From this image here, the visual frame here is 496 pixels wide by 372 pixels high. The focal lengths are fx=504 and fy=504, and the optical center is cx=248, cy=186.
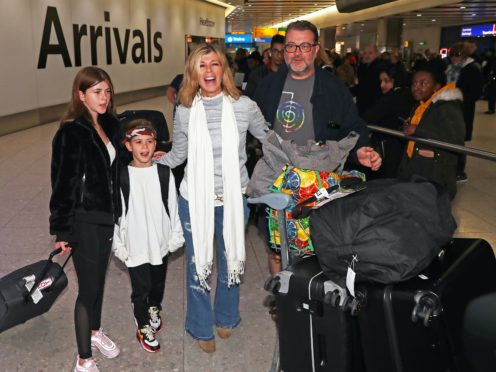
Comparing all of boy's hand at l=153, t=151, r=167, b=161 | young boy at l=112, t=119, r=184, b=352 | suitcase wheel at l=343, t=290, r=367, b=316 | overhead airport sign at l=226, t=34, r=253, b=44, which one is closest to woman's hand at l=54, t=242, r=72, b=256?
young boy at l=112, t=119, r=184, b=352

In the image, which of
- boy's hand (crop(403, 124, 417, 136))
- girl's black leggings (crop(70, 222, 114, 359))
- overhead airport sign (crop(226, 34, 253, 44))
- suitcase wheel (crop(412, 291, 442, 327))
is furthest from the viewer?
overhead airport sign (crop(226, 34, 253, 44))

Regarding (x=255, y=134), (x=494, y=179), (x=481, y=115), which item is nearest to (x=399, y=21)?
(x=481, y=115)

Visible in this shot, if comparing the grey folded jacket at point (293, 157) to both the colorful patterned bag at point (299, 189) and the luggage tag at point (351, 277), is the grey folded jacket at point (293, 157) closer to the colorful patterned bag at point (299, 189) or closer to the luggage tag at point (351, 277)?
the colorful patterned bag at point (299, 189)

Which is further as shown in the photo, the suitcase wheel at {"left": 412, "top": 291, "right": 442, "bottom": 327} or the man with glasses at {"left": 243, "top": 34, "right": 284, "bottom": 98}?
the man with glasses at {"left": 243, "top": 34, "right": 284, "bottom": 98}

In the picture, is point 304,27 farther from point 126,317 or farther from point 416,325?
point 126,317

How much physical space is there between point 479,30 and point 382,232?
37.1 m

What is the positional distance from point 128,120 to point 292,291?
124 cm

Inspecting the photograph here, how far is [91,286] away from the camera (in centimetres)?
249

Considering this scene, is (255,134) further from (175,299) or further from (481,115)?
(481,115)

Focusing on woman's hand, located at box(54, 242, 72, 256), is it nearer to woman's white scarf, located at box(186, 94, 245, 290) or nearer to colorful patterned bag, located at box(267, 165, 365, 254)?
woman's white scarf, located at box(186, 94, 245, 290)

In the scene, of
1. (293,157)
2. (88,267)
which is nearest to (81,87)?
(88,267)

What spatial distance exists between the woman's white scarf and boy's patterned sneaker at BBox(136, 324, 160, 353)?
0.47 meters

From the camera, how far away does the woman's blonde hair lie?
95.4 inches

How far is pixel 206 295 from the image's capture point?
2.77m
